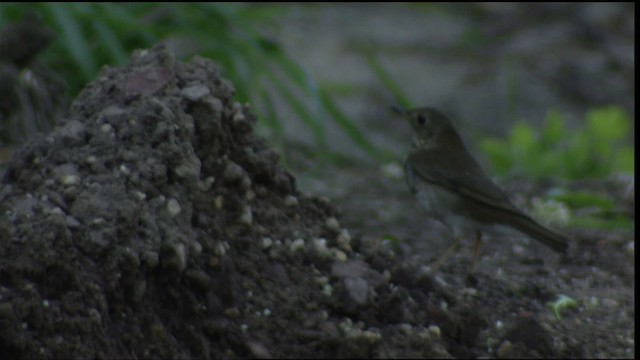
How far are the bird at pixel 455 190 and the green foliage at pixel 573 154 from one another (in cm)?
141

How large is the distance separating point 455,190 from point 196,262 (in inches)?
63.7

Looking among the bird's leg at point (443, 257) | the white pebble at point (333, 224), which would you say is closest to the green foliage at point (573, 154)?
the bird's leg at point (443, 257)

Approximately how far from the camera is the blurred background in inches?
244

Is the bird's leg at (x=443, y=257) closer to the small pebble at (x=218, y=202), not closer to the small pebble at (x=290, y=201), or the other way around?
the small pebble at (x=290, y=201)

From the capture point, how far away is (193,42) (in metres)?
6.96

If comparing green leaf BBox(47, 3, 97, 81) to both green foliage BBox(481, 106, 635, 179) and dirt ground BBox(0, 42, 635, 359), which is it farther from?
dirt ground BBox(0, 42, 635, 359)

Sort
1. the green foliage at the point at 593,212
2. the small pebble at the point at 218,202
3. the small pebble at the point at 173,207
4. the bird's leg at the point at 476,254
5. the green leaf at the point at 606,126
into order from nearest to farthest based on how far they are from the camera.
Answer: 1. the small pebble at the point at 173,207
2. the small pebble at the point at 218,202
3. the bird's leg at the point at 476,254
4. the green foliage at the point at 593,212
5. the green leaf at the point at 606,126

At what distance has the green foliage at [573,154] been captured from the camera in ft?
22.5

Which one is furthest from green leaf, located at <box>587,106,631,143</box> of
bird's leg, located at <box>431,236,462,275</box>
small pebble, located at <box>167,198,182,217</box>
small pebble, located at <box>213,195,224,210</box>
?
small pebble, located at <box>167,198,182,217</box>

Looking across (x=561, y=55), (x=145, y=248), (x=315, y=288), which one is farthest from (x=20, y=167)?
(x=561, y=55)

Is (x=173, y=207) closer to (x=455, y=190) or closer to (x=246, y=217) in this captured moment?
(x=246, y=217)

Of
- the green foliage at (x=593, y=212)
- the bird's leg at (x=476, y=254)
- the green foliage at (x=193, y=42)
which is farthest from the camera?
the green foliage at (x=193, y=42)

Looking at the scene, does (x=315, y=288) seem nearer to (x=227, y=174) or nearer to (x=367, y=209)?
(x=227, y=174)

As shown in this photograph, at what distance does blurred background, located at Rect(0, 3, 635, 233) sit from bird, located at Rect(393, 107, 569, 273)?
21.1 inches
